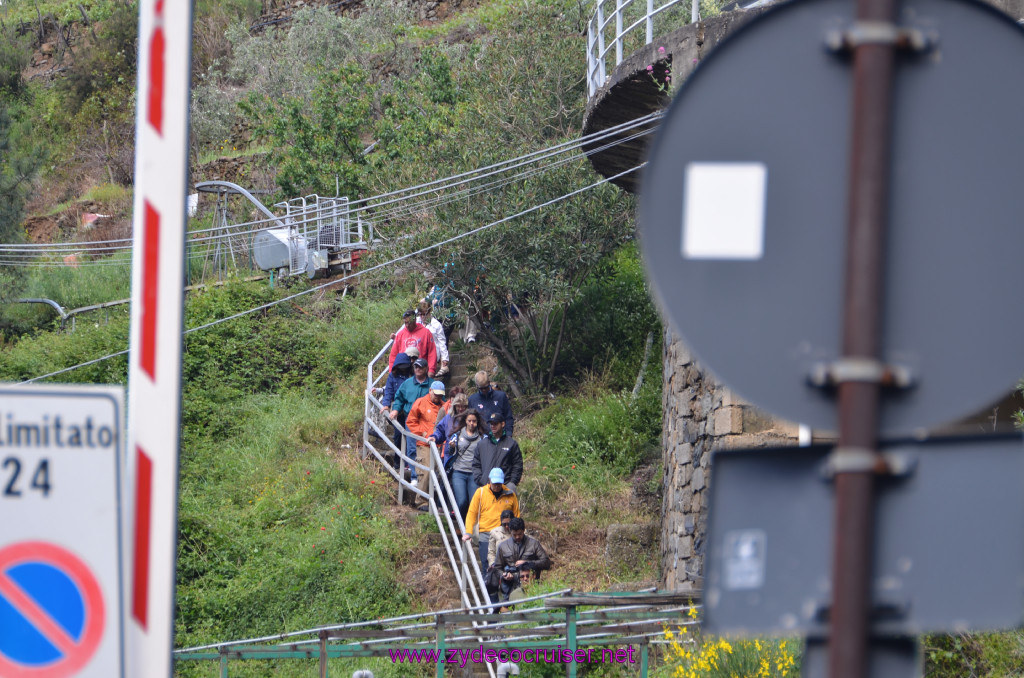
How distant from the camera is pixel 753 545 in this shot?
6.13ft

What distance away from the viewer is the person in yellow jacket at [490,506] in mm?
11922

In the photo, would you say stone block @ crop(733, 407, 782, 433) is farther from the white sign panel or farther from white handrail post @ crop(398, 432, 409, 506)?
the white sign panel

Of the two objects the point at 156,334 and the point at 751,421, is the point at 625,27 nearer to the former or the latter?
the point at 751,421

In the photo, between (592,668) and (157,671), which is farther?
(592,668)

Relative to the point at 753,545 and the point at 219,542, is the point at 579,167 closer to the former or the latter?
the point at 219,542

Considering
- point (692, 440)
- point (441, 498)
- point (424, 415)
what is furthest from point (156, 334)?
point (424, 415)

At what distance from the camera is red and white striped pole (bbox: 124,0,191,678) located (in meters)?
2.28

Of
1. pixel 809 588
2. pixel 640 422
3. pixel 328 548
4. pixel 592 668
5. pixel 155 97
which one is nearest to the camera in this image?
pixel 809 588

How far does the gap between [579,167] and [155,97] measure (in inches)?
646

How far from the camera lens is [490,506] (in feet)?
39.3

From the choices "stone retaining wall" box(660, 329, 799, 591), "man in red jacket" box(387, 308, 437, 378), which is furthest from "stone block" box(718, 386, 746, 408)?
"man in red jacket" box(387, 308, 437, 378)

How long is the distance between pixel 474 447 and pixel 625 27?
45.7 feet

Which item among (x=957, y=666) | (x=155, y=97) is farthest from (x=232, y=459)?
(x=155, y=97)

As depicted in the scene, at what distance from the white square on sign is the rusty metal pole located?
141mm
